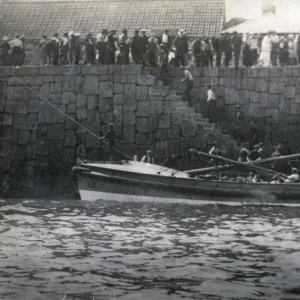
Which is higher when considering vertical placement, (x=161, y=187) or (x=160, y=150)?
(x=160, y=150)

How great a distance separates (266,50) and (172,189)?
24.5 ft

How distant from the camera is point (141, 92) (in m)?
20.6

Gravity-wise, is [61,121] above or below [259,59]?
below

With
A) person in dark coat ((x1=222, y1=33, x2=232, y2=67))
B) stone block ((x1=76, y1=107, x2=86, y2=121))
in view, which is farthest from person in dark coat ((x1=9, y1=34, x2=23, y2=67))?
person in dark coat ((x1=222, y1=33, x2=232, y2=67))

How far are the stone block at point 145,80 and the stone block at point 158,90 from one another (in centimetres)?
19

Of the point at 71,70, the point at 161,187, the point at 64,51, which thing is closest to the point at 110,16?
the point at 64,51

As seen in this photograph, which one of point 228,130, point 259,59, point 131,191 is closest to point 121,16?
point 259,59

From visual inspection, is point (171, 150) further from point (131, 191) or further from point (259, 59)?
point (259, 59)

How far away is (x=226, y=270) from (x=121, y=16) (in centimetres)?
2351

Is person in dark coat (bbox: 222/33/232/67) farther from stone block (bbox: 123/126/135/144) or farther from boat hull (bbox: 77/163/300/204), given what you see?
boat hull (bbox: 77/163/300/204)

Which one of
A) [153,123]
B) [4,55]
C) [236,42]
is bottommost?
[153,123]

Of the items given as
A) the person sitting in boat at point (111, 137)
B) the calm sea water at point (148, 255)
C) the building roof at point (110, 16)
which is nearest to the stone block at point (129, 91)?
the person sitting in boat at point (111, 137)

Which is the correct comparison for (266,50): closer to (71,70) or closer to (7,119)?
(71,70)

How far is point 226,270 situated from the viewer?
8.95m
